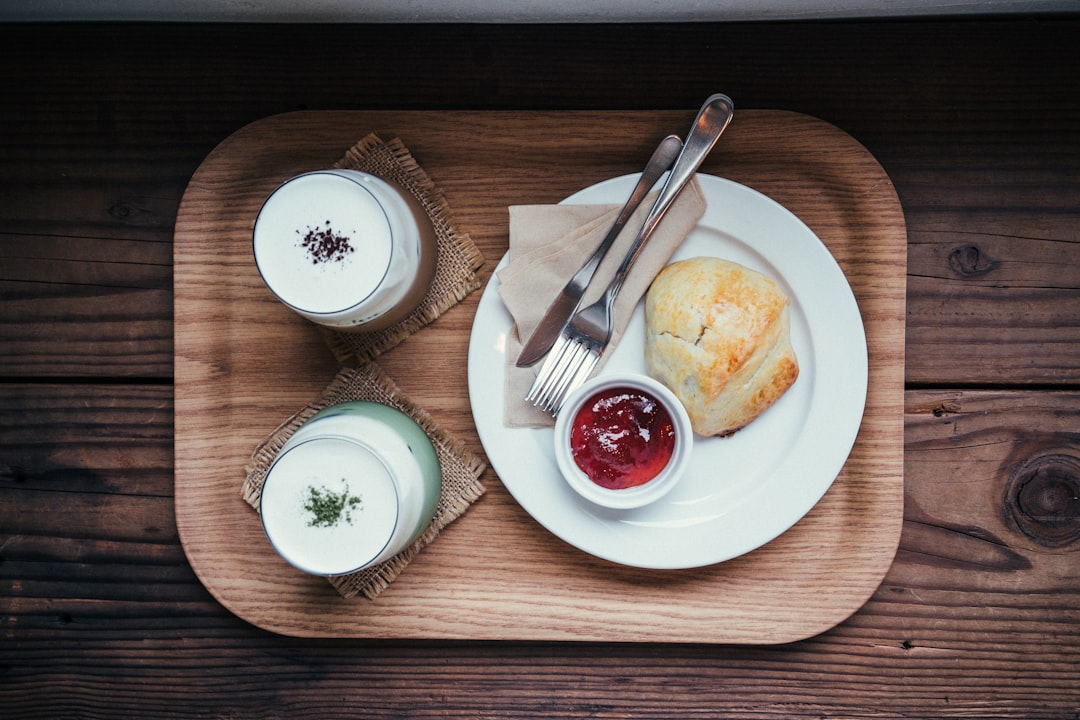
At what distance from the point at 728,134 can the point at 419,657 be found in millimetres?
1396

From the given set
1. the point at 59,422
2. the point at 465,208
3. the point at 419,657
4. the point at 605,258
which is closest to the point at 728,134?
the point at 605,258

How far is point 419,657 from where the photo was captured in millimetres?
1771

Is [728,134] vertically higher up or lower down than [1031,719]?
higher up

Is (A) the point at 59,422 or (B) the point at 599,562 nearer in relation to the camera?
(B) the point at 599,562

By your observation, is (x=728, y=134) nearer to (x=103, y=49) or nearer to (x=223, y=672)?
(x=103, y=49)

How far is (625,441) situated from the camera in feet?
5.03

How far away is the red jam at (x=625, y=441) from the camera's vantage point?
5.00 feet

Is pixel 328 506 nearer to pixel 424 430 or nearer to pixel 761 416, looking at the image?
pixel 424 430

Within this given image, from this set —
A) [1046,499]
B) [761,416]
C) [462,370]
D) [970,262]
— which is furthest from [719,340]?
[1046,499]

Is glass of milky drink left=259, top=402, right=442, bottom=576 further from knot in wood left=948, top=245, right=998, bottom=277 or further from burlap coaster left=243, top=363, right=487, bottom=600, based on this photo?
knot in wood left=948, top=245, right=998, bottom=277

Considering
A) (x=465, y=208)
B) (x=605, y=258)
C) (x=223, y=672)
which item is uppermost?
(x=465, y=208)

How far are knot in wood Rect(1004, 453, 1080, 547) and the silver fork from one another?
3.42 ft

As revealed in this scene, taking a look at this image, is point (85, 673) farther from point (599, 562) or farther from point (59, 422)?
point (599, 562)

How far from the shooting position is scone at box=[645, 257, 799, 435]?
4.99ft
